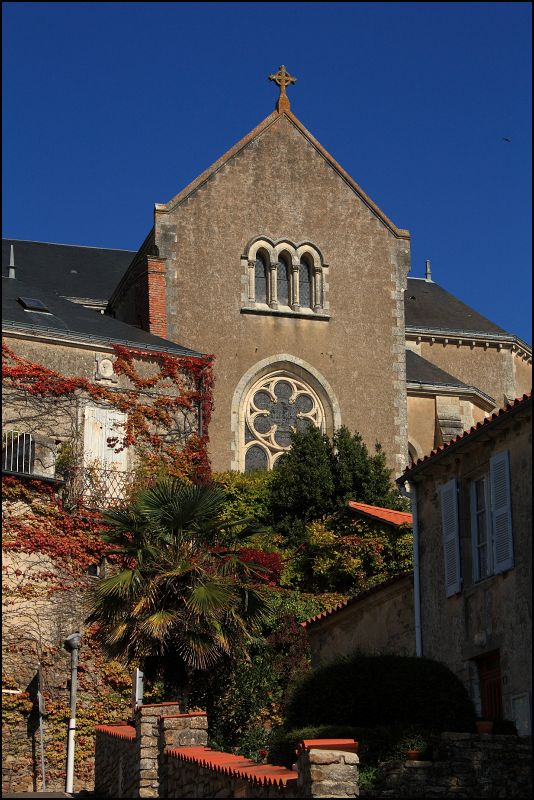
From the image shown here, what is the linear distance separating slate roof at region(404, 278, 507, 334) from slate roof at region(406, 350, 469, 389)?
418 cm

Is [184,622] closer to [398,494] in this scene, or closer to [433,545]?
[433,545]

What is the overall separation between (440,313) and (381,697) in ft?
105

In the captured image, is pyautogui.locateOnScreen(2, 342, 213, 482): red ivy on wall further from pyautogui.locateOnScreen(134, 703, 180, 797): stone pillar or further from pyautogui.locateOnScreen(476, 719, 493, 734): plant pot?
pyautogui.locateOnScreen(476, 719, 493, 734): plant pot

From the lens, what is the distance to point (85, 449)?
33156mm

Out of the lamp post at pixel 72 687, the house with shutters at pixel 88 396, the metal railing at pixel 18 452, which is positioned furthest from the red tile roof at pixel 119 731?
the house with shutters at pixel 88 396

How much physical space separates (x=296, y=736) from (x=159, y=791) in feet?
7.03

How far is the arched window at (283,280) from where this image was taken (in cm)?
3872

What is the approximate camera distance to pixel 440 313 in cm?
4866

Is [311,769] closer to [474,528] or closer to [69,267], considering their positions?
[474,528]

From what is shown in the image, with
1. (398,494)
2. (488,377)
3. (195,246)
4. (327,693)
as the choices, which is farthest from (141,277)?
(327,693)

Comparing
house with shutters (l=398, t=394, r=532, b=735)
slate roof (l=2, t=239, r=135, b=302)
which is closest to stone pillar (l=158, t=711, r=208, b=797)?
house with shutters (l=398, t=394, r=532, b=735)

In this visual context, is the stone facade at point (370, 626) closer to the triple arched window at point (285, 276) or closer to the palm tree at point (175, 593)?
the palm tree at point (175, 593)

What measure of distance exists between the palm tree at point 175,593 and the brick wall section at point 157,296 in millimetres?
14212

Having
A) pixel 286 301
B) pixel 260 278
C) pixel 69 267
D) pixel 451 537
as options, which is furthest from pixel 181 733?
pixel 69 267
